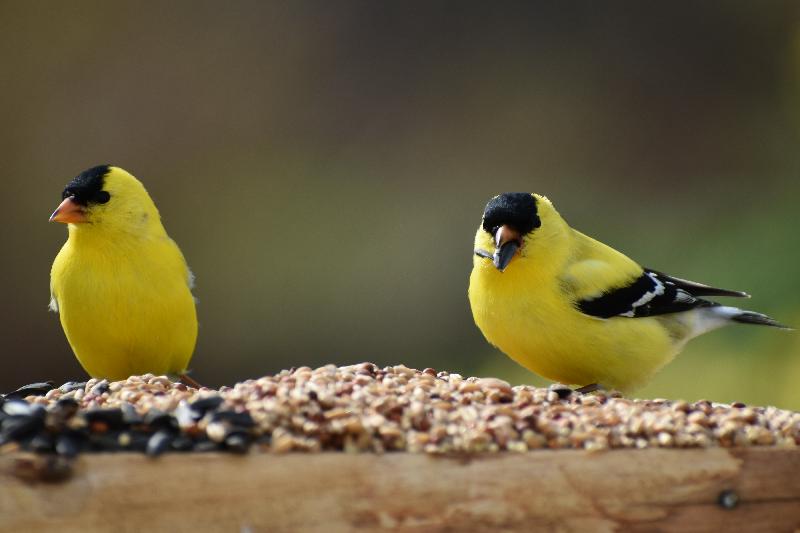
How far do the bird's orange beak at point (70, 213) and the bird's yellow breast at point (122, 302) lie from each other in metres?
0.06

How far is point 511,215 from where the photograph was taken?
286 cm

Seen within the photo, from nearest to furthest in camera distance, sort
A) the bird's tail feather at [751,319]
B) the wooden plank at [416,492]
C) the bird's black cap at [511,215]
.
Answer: the wooden plank at [416,492] < the bird's black cap at [511,215] < the bird's tail feather at [751,319]

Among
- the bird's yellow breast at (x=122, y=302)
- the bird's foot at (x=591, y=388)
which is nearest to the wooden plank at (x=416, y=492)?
the bird's foot at (x=591, y=388)

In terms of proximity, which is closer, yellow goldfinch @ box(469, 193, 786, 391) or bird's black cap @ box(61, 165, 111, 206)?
yellow goldfinch @ box(469, 193, 786, 391)

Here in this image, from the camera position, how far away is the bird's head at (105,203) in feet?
9.57

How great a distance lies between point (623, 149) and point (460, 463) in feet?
14.2

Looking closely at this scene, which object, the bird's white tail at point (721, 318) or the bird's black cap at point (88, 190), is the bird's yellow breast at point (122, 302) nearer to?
the bird's black cap at point (88, 190)

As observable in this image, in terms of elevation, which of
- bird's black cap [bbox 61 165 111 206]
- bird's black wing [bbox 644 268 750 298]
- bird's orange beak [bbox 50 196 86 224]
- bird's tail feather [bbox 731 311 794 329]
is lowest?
bird's orange beak [bbox 50 196 86 224]

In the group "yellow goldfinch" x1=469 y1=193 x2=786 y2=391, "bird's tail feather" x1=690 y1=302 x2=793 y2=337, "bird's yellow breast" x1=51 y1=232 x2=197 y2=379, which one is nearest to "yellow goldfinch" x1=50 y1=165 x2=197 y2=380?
"bird's yellow breast" x1=51 y1=232 x2=197 y2=379

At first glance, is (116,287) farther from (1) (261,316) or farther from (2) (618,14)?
(2) (618,14)

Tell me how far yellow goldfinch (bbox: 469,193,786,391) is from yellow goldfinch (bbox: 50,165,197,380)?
0.85 m

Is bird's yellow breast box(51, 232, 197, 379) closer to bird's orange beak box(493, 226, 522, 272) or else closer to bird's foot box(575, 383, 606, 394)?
bird's orange beak box(493, 226, 522, 272)

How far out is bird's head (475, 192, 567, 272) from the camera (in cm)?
282

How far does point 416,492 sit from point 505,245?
122 centimetres
